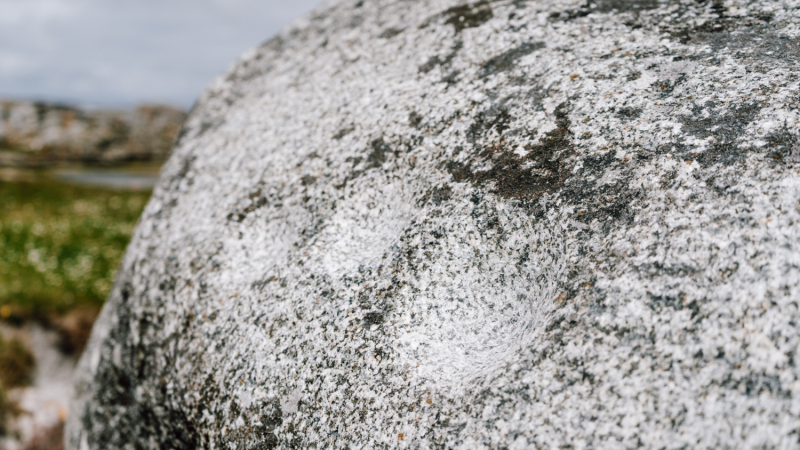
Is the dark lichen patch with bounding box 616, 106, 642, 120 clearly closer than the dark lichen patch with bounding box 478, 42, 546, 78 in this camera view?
Yes

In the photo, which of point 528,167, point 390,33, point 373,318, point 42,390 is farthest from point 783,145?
point 42,390

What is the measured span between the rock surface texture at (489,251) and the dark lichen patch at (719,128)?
0.04ft

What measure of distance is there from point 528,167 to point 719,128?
90cm

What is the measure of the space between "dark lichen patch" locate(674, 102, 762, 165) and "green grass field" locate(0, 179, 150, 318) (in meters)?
7.70

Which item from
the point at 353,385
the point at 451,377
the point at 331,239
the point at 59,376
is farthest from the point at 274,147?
the point at 59,376

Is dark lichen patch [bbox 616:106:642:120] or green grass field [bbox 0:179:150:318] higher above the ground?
dark lichen patch [bbox 616:106:642:120]

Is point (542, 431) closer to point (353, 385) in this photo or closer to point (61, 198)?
point (353, 385)

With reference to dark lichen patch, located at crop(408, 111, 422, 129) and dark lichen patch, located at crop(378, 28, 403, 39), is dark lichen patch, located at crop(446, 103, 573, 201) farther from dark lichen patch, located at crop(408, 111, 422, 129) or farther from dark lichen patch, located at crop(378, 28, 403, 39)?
dark lichen patch, located at crop(378, 28, 403, 39)

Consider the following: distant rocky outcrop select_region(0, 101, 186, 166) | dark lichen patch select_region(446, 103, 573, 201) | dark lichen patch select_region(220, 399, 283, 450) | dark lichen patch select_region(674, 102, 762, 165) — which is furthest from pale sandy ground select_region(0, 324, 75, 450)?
distant rocky outcrop select_region(0, 101, 186, 166)

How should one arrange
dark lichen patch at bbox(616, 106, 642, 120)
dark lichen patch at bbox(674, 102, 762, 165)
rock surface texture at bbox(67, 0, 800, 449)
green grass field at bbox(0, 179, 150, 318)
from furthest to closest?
green grass field at bbox(0, 179, 150, 318), dark lichen patch at bbox(616, 106, 642, 120), dark lichen patch at bbox(674, 102, 762, 165), rock surface texture at bbox(67, 0, 800, 449)

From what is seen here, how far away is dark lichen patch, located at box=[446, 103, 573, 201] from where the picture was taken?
2.66 meters

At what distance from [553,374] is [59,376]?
678 cm

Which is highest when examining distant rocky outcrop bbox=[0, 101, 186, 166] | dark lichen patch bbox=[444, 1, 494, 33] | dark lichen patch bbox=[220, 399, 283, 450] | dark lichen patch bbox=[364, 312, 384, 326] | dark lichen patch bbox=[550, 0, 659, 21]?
dark lichen patch bbox=[444, 1, 494, 33]

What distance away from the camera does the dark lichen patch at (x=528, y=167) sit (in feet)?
8.74
